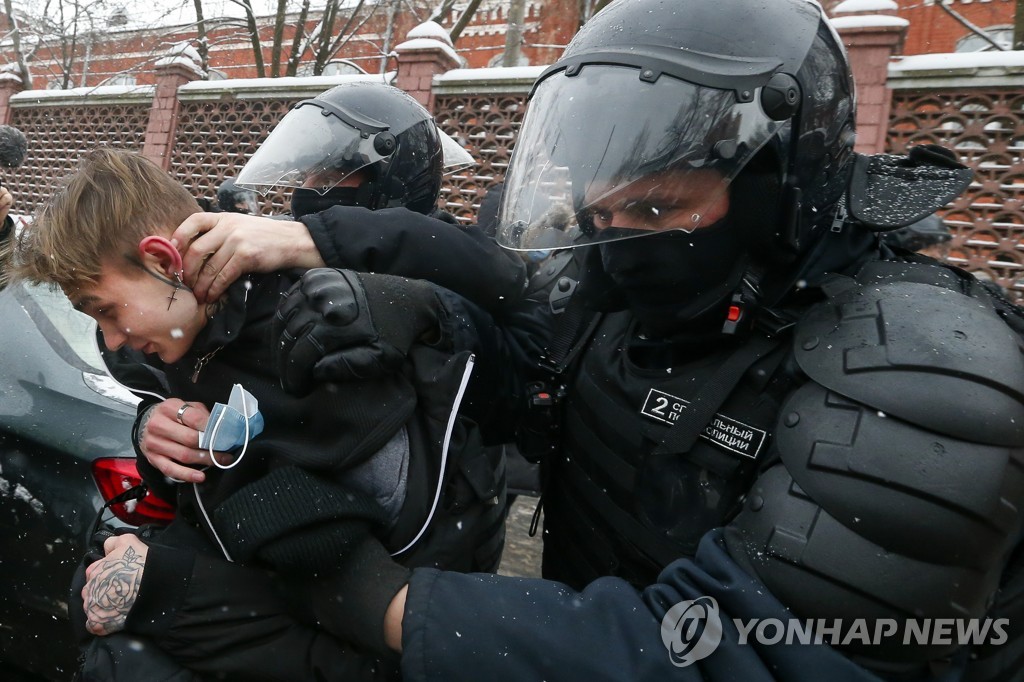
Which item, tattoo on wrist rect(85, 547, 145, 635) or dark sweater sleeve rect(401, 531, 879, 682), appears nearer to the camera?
dark sweater sleeve rect(401, 531, 879, 682)

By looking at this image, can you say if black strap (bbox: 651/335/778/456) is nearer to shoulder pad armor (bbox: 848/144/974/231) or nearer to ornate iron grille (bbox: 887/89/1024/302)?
shoulder pad armor (bbox: 848/144/974/231)

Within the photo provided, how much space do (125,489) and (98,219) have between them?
97cm

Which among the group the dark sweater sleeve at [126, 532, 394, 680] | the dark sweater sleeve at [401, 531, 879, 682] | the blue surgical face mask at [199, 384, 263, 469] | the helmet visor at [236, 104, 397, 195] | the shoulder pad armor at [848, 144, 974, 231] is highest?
the shoulder pad armor at [848, 144, 974, 231]

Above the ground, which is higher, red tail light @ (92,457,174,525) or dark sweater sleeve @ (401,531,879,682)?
dark sweater sleeve @ (401,531,879,682)

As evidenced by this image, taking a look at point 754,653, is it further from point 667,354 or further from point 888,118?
point 888,118

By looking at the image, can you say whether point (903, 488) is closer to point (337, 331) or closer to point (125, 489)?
point (337, 331)

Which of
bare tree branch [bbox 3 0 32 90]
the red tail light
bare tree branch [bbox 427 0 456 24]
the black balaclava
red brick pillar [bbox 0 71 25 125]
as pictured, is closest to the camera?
the black balaclava

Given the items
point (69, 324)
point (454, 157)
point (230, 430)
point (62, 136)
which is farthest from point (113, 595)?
point (62, 136)

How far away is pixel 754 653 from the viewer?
0.89m

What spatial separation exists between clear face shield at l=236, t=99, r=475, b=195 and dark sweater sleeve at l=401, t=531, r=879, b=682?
1.93m

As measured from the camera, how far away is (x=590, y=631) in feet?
3.12

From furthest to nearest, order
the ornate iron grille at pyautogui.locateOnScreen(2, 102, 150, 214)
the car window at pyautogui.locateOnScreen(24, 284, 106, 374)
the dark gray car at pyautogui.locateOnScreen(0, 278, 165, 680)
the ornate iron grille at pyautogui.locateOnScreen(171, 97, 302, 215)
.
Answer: the ornate iron grille at pyautogui.locateOnScreen(2, 102, 150, 214) < the ornate iron grille at pyautogui.locateOnScreen(171, 97, 302, 215) < the car window at pyautogui.locateOnScreen(24, 284, 106, 374) < the dark gray car at pyautogui.locateOnScreen(0, 278, 165, 680)

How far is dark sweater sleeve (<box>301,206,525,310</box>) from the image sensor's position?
4.87 feet

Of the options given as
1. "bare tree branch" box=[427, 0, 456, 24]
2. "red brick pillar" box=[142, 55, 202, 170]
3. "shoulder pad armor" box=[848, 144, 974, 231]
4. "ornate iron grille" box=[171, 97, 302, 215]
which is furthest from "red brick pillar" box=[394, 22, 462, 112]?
"shoulder pad armor" box=[848, 144, 974, 231]
